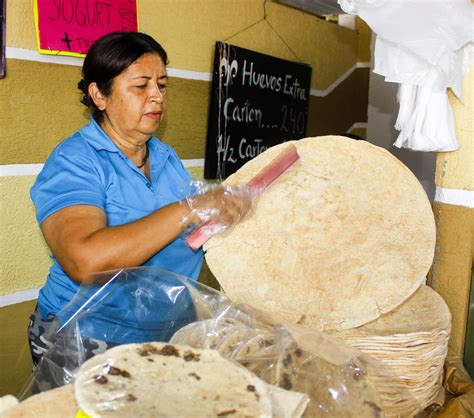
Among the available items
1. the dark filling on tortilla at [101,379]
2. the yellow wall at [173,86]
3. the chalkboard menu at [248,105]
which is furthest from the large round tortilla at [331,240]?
the chalkboard menu at [248,105]

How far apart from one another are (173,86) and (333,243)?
1.43 metres

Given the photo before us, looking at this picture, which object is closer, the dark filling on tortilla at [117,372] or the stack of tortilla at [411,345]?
the dark filling on tortilla at [117,372]

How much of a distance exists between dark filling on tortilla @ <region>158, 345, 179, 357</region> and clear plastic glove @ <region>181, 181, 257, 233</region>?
1.61ft

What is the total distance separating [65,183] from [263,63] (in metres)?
1.84

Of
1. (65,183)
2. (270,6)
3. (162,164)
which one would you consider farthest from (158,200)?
(270,6)

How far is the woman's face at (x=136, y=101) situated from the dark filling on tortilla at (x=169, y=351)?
2.83 feet

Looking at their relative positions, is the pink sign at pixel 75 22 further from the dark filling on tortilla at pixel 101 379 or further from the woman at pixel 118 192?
the dark filling on tortilla at pixel 101 379

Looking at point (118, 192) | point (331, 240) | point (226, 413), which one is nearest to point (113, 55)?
point (118, 192)

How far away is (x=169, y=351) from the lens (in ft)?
2.96

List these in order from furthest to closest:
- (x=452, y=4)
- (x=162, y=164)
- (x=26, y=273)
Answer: (x=26, y=273)
(x=162, y=164)
(x=452, y=4)

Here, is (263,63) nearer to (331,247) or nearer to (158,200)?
(158,200)

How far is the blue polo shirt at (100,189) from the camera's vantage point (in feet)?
4.56

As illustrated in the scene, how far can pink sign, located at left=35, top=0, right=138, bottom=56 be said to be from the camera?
1968mm

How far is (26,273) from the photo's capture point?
Answer: 2.05 meters
